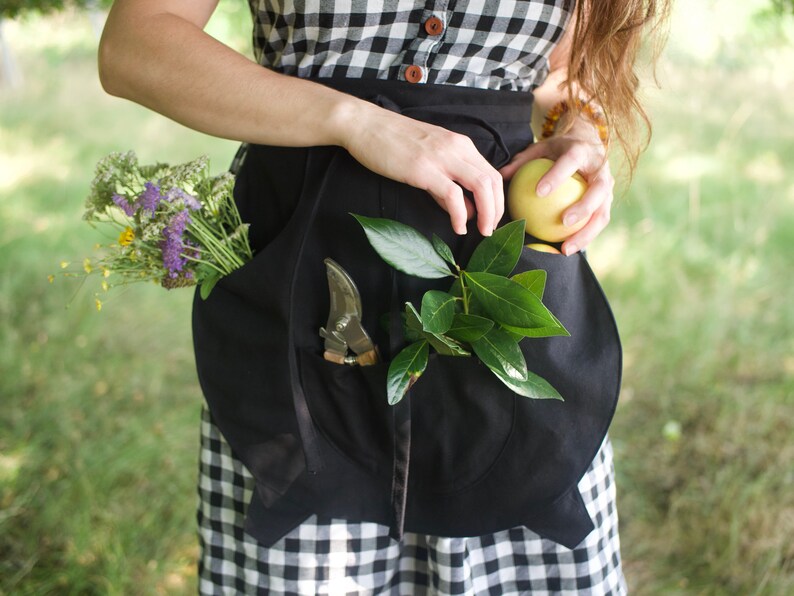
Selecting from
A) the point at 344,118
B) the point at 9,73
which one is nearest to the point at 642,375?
the point at 344,118

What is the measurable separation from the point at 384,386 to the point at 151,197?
37cm

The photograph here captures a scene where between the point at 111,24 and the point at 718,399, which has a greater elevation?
the point at 111,24

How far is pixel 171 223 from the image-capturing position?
902 mm

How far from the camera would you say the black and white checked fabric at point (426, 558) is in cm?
105

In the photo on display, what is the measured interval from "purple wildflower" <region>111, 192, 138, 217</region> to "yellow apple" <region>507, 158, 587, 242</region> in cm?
49

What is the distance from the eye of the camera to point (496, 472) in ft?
3.15

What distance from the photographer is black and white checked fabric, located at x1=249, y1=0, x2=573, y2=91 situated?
3.02 feet

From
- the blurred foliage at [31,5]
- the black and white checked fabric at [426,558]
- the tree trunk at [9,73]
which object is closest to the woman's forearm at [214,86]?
the black and white checked fabric at [426,558]

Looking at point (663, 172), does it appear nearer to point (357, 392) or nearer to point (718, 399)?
point (718, 399)

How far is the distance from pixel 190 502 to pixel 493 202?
182 centimetres

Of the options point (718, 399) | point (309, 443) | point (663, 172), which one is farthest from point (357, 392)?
point (663, 172)

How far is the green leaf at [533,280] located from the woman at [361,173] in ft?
0.21

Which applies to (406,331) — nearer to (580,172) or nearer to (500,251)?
(500,251)

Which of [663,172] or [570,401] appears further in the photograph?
[663,172]
